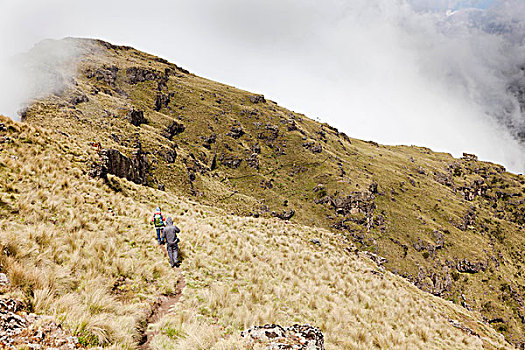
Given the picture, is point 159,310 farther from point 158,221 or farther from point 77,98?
point 77,98

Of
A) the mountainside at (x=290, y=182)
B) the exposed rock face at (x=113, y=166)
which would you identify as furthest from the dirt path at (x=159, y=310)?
the mountainside at (x=290, y=182)

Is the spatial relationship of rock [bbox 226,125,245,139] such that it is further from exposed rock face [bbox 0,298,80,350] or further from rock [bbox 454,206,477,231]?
rock [bbox 454,206,477,231]

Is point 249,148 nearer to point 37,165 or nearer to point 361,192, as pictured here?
point 361,192

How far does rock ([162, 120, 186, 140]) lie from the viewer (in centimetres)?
10031

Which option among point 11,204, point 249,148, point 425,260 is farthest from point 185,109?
point 425,260

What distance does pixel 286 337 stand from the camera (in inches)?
236

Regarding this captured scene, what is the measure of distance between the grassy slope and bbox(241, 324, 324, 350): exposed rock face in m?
0.50

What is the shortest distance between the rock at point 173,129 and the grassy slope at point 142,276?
84.9m

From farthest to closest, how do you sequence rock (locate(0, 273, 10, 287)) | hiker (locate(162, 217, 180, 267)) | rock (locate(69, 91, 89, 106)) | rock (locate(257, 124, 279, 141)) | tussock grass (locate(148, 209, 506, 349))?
1. rock (locate(257, 124, 279, 141))
2. rock (locate(69, 91, 89, 106))
3. hiker (locate(162, 217, 180, 267))
4. tussock grass (locate(148, 209, 506, 349))
5. rock (locate(0, 273, 10, 287))

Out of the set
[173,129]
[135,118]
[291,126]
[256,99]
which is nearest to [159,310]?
[135,118]

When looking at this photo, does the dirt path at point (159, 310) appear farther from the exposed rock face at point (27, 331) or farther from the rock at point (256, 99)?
the rock at point (256, 99)

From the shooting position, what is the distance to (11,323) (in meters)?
3.59

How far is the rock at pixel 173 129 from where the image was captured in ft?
329

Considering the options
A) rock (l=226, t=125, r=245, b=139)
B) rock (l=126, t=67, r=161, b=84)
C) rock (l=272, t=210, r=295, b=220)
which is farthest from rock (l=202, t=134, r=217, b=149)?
rock (l=126, t=67, r=161, b=84)
